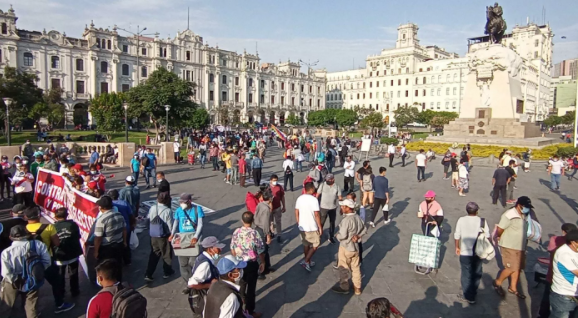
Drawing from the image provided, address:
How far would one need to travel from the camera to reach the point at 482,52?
3030cm

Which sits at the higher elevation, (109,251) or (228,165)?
(228,165)

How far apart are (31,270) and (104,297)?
1999mm

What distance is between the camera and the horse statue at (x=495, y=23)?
2987 centimetres

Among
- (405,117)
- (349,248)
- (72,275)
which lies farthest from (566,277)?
(405,117)

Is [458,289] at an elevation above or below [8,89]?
below

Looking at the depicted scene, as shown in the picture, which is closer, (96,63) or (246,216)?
(246,216)

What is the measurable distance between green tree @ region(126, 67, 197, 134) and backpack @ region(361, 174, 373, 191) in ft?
97.6

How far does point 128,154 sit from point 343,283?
18.4 m

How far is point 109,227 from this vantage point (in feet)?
19.6

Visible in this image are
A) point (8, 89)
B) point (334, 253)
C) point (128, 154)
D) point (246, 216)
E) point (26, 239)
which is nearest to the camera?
point (26, 239)

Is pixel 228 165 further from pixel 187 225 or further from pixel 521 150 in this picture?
pixel 521 150

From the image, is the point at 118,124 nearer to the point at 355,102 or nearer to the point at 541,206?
the point at 541,206

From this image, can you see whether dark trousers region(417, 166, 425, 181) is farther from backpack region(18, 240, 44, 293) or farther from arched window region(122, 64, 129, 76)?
arched window region(122, 64, 129, 76)

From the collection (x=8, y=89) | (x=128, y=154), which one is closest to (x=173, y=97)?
(x=8, y=89)
